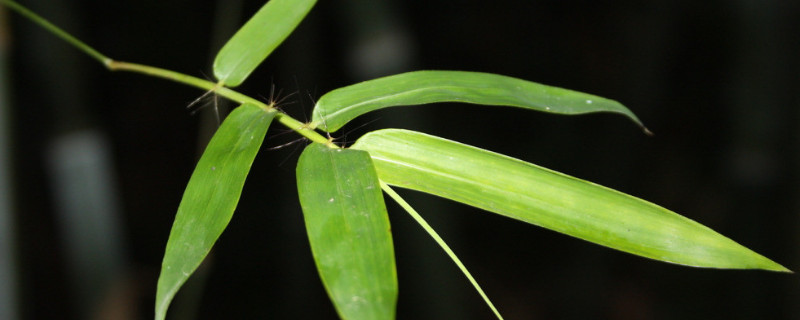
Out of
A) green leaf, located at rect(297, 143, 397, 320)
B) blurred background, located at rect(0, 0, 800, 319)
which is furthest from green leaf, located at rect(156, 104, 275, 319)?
blurred background, located at rect(0, 0, 800, 319)

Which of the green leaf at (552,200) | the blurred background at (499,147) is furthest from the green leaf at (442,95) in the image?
the blurred background at (499,147)

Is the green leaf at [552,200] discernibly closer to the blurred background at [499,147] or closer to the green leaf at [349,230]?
the green leaf at [349,230]

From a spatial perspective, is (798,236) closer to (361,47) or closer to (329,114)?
(361,47)

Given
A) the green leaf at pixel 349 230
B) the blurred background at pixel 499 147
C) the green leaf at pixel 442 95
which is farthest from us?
the blurred background at pixel 499 147

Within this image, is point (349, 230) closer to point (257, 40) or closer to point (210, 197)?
point (210, 197)

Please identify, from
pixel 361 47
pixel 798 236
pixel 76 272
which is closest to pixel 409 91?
pixel 361 47

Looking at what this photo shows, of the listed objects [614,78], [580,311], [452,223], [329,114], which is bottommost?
[580,311]
